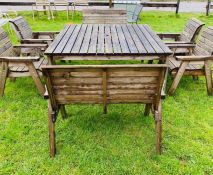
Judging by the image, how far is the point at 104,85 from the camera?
2.54m

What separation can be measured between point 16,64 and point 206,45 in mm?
3210

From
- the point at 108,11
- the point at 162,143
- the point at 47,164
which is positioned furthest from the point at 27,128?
the point at 108,11

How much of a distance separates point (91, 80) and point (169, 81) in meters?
2.52

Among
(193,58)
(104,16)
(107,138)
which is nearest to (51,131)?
(107,138)

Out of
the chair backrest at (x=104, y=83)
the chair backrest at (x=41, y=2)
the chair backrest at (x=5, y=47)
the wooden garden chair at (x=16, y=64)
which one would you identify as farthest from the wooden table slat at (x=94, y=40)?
the chair backrest at (x=41, y=2)

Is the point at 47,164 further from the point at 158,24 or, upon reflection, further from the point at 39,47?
the point at 158,24

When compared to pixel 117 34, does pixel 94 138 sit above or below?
below

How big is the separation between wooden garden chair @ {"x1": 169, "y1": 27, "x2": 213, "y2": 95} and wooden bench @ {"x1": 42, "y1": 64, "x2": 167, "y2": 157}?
4.65ft

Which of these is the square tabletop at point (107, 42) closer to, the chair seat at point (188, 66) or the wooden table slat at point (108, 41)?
the wooden table slat at point (108, 41)

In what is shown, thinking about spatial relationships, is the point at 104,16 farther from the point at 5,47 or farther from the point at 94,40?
the point at 5,47

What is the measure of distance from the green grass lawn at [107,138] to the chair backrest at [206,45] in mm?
730

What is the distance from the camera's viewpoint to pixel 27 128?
3330 millimetres

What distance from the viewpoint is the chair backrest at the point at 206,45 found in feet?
13.3

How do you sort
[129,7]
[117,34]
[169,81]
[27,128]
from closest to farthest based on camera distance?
[27,128]
[117,34]
[169,81]
[129,7]
